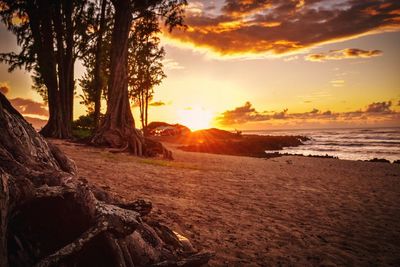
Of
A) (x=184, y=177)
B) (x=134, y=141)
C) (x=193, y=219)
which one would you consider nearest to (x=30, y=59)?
(x=134, y=141)

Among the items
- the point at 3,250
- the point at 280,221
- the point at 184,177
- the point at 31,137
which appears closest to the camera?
the point at 3,250

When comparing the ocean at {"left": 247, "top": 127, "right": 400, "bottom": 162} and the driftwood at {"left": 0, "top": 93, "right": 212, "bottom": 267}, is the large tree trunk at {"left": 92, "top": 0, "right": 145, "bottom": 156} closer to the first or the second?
the driftwood at {"left": 0, "top": 93, "right": 212, "bottom": 267}

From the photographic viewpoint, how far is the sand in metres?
5.27

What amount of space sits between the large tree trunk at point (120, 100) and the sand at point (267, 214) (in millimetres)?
3937

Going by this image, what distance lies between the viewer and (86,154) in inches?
517

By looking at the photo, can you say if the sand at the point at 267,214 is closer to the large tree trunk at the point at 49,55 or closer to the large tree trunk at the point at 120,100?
the large tree trunk at the point at 120,100

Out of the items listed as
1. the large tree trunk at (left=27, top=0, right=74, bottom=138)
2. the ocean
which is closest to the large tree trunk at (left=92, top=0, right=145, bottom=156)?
the large tree trunk at (left=27, top=0, right=74, bottom=138)

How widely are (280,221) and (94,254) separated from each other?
4.95 m

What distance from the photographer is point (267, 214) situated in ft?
24.7

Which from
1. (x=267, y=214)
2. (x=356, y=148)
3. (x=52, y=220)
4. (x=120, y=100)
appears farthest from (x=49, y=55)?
(x=356, y=148)

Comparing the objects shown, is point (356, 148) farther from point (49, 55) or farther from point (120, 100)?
point (49, 55)

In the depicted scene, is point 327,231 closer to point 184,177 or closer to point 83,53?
point 184,177

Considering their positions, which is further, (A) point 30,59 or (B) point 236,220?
(A) point 30,59

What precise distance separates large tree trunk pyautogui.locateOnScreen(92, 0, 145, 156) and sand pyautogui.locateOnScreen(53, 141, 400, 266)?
3937mm
